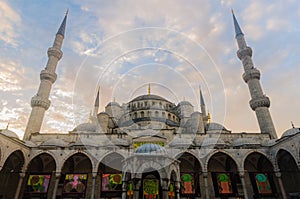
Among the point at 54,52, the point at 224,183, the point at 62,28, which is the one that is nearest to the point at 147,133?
the point at 224,183

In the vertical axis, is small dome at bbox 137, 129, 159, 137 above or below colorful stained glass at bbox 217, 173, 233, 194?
above

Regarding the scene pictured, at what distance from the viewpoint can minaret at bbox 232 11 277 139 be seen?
2723cm

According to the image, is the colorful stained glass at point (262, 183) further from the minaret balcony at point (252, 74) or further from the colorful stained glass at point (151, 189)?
the minaret balcony at point (252, 74)

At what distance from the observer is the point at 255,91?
29359mm

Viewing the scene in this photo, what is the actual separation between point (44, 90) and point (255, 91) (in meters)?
32.2

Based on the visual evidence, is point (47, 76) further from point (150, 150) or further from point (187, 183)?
point (150, 150)

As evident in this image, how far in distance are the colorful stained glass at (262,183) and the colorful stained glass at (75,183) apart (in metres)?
17.7

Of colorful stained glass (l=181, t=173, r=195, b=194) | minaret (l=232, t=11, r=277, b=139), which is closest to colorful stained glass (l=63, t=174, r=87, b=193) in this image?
colorful stained glass (l=181, t=173, r=195, b=194)

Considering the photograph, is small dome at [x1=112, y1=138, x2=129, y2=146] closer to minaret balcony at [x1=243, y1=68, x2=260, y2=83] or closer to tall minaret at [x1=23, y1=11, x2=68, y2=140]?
tall minaret at [x1=23, y1=11, x2=68, y2=140]

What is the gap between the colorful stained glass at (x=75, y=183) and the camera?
19234mm

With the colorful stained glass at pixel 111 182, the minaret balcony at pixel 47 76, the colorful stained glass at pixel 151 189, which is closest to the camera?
the colorful stained glass at pixel 151 189

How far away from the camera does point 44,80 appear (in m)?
29.8

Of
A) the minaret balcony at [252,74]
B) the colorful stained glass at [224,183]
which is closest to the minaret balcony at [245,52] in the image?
the minaret balcony at [252,74]

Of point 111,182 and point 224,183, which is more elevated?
point 111,182
